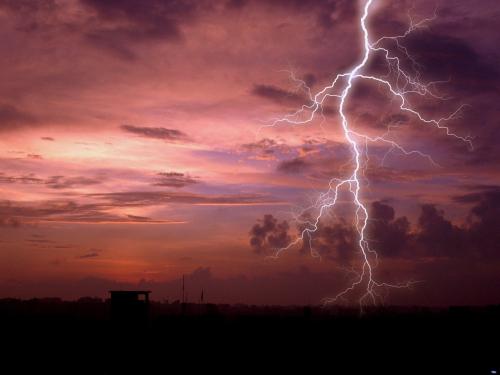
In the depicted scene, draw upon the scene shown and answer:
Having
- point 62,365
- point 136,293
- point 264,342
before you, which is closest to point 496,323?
point 264,342

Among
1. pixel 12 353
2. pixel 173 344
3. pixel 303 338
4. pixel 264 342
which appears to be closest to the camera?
pixel 12 353

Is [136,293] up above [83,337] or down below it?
above

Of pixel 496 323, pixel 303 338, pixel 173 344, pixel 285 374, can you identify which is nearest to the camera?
pixel 285 374

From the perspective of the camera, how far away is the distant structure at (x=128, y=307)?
23.5 m

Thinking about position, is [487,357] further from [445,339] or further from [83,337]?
[83,337]

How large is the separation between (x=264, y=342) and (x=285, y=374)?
838 cm

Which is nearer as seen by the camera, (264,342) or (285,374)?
(285,374)

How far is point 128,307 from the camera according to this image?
77.0ft

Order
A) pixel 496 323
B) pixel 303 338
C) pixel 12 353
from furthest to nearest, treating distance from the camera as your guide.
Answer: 1. pixel 496 323
2. pixel 303 338
3. pixel 12 353

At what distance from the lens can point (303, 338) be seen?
99.8 feet

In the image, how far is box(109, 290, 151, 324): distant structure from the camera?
76.9 ft

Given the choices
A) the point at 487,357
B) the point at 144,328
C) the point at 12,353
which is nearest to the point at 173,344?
the point at 144,328

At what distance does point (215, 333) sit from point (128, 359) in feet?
36.4

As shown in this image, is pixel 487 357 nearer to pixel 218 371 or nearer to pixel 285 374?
pixel 285 374
